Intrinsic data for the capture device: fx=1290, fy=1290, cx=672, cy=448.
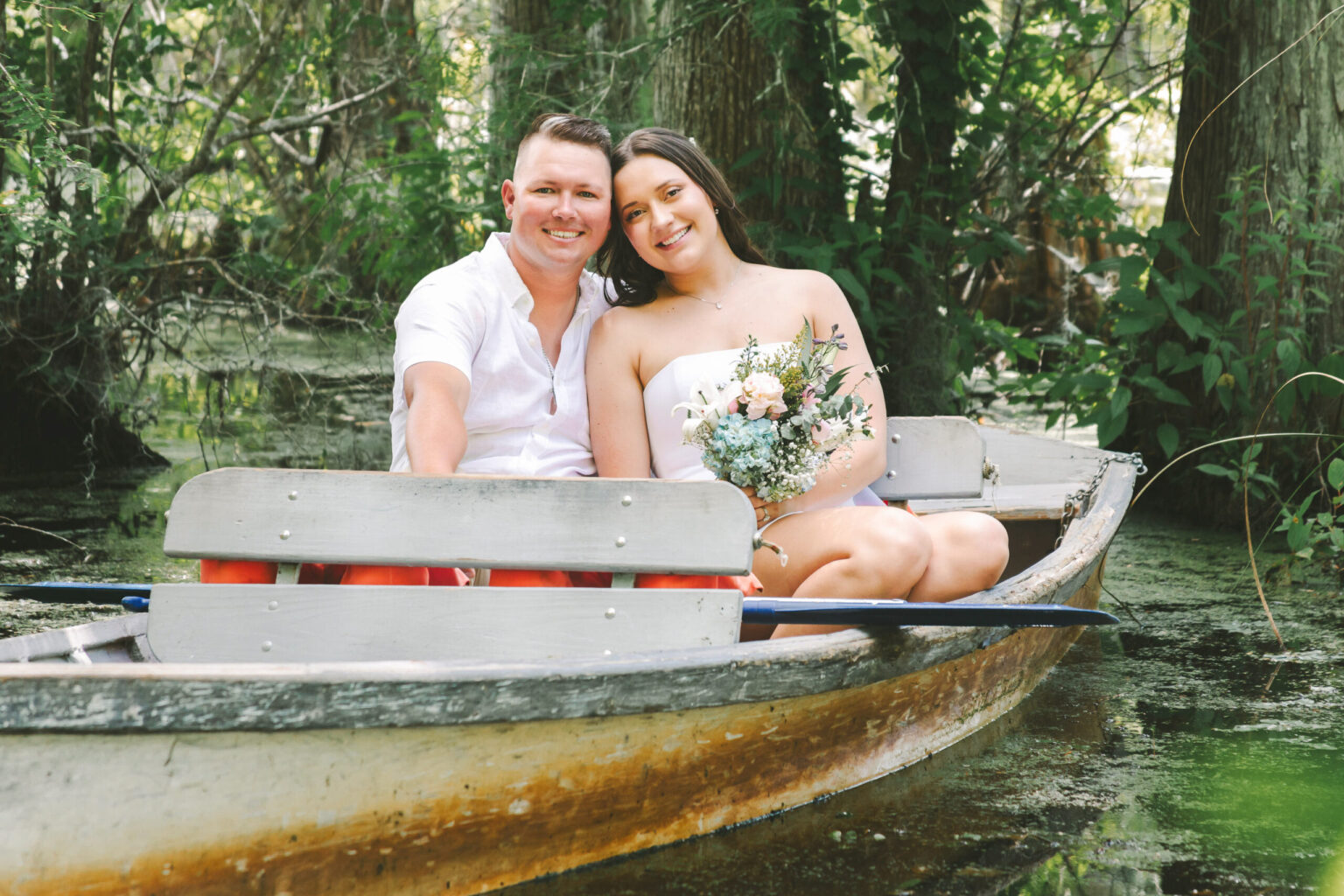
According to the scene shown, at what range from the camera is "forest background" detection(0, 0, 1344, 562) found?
18.2 ft

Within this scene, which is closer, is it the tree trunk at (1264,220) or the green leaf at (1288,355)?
the green leaf at (1288,355)

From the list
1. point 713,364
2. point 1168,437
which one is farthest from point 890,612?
point 1168,437

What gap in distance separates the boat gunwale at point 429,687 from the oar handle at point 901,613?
0.18 ft

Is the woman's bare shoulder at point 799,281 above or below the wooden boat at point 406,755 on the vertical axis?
above

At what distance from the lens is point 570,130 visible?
9.97 ft

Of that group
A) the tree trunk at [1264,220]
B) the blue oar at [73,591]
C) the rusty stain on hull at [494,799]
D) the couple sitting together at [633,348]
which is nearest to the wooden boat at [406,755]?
the rusty stain on hull at [494,799]

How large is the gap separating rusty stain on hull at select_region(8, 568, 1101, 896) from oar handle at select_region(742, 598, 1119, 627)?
6.9 inches

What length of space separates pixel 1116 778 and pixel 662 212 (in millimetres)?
1689

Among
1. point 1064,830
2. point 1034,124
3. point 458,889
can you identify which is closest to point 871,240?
point 1034,124

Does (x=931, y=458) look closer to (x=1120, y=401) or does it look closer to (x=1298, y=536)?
(x=1298, y=536)

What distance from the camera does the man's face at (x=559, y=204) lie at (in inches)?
118

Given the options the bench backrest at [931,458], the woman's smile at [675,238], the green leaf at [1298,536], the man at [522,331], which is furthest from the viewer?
the green leaf at [1298,536]

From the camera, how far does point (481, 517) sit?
7.91 ft

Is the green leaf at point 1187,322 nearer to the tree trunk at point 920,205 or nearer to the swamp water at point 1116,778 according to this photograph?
the swamp water at point 1116,778
